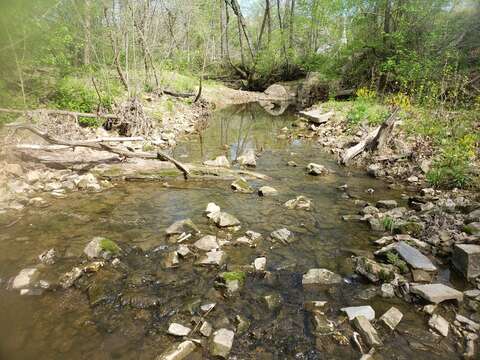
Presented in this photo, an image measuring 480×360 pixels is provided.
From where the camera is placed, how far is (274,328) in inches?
131

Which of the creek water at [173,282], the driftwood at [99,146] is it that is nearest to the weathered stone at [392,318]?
the creek water at [173,282]

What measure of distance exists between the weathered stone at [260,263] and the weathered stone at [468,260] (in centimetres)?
259

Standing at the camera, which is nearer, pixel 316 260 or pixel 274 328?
pixel 274 328

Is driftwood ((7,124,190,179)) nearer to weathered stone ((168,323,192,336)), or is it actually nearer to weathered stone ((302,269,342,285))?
weathered stone ((302,269,342,285))

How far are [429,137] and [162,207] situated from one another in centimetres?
770

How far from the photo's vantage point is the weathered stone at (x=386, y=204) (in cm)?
632

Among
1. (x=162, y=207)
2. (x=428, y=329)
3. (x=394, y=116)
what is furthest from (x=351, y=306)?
(x=394, y=116)

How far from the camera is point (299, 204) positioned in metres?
6.42

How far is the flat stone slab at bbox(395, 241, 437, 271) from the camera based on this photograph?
411 centimetres

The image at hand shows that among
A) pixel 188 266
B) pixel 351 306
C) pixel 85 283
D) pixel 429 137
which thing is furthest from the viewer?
pixel 429 137

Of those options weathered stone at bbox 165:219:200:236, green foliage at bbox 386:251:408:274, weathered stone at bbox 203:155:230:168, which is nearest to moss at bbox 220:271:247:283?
weathered stone at bbox 165:219:200:236

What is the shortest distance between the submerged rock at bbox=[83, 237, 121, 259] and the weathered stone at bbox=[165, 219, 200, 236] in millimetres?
853

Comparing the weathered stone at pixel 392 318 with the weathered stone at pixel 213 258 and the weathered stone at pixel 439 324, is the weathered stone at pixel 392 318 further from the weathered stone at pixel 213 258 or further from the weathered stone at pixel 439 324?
the weathered stone at pixel 213 258

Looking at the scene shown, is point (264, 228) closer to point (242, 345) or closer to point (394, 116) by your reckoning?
point (242, 345)
